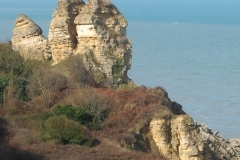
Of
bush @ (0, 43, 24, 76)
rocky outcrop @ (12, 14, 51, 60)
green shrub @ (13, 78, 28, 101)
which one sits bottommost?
green shrub @ (13, 78, 28, 101)

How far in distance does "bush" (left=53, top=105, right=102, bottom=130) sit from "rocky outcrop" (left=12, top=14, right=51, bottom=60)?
8.62 meters

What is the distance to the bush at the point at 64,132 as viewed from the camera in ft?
76.4

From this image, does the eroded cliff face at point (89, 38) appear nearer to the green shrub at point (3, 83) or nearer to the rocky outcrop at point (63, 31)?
the rocky outcrop at point (63, 31)

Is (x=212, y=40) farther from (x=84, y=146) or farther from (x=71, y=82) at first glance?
(x=84, y=146)

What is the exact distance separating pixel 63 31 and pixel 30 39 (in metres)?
2.16

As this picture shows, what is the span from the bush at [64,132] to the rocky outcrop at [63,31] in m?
9.77

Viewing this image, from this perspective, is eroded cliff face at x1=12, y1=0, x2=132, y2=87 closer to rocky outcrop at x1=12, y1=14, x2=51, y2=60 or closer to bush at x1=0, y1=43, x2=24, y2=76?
rocky outcrop at x1=12, y1=14, x2=51, y2=60

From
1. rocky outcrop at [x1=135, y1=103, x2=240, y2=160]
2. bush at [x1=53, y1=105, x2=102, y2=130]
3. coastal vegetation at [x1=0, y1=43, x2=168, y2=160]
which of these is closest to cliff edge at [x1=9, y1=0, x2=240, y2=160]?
coastal vegetation at [x1=0, y1=43, x2=168, y2=160]

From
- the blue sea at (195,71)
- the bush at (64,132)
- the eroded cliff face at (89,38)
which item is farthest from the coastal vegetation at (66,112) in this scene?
the blue sea at (195,71)

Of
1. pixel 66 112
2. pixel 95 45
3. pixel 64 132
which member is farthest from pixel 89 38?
pixel 64 132

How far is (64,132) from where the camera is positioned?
76.9 ft

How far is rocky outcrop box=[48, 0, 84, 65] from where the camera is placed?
3312 cm

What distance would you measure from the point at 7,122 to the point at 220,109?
32.1 metres

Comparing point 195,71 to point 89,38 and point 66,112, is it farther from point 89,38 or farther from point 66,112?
point 66,112
